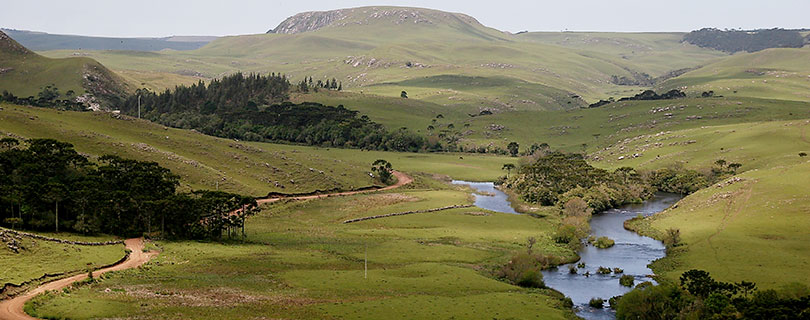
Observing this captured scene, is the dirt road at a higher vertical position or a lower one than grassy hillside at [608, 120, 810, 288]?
lower

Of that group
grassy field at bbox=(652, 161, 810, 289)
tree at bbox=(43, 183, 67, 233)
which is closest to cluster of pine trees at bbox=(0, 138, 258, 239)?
tree at bbox=(43, 183, 67, 233)

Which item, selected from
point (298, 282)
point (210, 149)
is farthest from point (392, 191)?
point (298, 282)

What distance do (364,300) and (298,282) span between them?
30.3 feet

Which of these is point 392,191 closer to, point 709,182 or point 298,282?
point 709,182

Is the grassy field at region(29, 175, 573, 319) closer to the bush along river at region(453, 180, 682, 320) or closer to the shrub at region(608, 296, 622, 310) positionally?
the bush along river at region(453, 180, 682, 320)

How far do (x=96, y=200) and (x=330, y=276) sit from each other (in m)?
34.2

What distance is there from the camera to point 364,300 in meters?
69.2

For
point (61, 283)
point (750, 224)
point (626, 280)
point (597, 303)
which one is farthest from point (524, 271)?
point (61, 283)

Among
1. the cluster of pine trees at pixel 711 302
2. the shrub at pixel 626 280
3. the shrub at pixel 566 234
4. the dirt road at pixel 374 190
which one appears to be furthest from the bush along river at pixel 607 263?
the dirt road at pixel 374 190

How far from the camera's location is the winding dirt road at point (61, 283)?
54044mm

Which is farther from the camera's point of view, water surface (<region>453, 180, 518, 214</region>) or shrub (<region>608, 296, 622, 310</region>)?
water surface (<region>453, 180, 518, 214</region>)

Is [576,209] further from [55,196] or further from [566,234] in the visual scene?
[55,196]

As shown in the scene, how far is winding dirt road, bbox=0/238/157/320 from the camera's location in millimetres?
54044

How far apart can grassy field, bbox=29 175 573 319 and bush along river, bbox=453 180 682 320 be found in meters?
4.66
